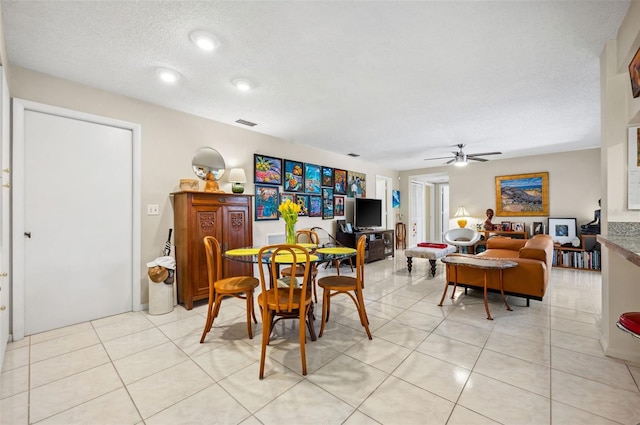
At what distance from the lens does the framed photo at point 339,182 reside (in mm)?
5629

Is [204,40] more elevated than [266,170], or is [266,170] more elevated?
[204,40]

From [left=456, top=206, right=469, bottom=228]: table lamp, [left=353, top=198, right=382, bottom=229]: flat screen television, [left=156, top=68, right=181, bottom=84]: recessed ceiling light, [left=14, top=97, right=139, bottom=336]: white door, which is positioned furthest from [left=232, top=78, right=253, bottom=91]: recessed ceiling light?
[left=456, top=206, right=469, bottom=228]: table lamp

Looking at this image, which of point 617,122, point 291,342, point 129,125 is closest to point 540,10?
point 617,122

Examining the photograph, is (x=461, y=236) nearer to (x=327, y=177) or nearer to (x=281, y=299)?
(x=327, y=177)

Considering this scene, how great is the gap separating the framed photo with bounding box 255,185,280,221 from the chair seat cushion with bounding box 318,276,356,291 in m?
2.00

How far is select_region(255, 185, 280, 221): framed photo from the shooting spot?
4195mm

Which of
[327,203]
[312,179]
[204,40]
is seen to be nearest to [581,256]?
[327,203]

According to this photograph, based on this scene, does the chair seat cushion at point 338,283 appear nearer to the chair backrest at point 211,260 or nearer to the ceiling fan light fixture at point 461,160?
the chair backrest at point 211,260

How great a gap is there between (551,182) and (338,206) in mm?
4521

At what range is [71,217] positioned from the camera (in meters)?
2.66

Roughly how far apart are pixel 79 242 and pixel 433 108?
4137 millimetres

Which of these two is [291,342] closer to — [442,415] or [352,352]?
[352,352]

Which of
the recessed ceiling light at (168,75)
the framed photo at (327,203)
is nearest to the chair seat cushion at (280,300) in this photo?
the recessed ceiling light at (168,75)

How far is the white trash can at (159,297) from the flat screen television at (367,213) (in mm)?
3940
